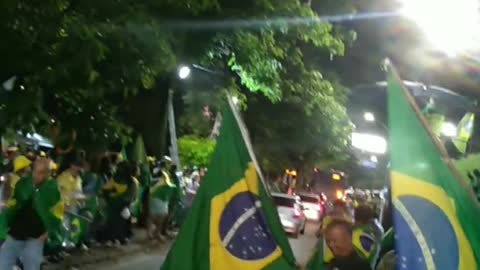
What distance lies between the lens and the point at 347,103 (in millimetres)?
29766

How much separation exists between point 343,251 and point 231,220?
844 millimetres

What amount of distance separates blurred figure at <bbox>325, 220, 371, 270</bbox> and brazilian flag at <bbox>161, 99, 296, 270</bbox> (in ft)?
1.53

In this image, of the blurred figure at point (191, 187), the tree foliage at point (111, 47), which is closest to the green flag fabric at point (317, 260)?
the tree foliage at point (111, 47)

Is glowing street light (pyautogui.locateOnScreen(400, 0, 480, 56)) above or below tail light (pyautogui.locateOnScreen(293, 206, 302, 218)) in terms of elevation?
above

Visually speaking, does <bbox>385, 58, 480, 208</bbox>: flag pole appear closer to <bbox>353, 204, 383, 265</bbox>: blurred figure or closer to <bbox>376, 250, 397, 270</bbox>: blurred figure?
<bbox>376, 250, 397, 270</bbox>: blurred figure

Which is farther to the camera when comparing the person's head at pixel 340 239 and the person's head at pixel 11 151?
the person's head at pixel 11 151

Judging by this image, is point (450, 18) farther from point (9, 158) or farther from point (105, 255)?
point (105, 255)

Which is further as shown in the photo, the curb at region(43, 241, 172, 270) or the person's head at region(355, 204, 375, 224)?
the curb at region(43, 241, 172, 270)

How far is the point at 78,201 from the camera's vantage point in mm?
14180

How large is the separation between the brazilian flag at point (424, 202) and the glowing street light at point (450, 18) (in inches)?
253

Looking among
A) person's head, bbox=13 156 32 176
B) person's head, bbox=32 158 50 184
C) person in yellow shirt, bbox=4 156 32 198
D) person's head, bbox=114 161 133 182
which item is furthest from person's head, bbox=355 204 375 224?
person's head, bbox=114 161 133 182

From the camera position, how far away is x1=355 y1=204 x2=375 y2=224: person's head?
8.65 metres

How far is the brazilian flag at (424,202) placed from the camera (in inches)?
183

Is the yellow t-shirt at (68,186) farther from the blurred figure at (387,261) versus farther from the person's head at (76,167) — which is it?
the blurred figure at (387,261)
